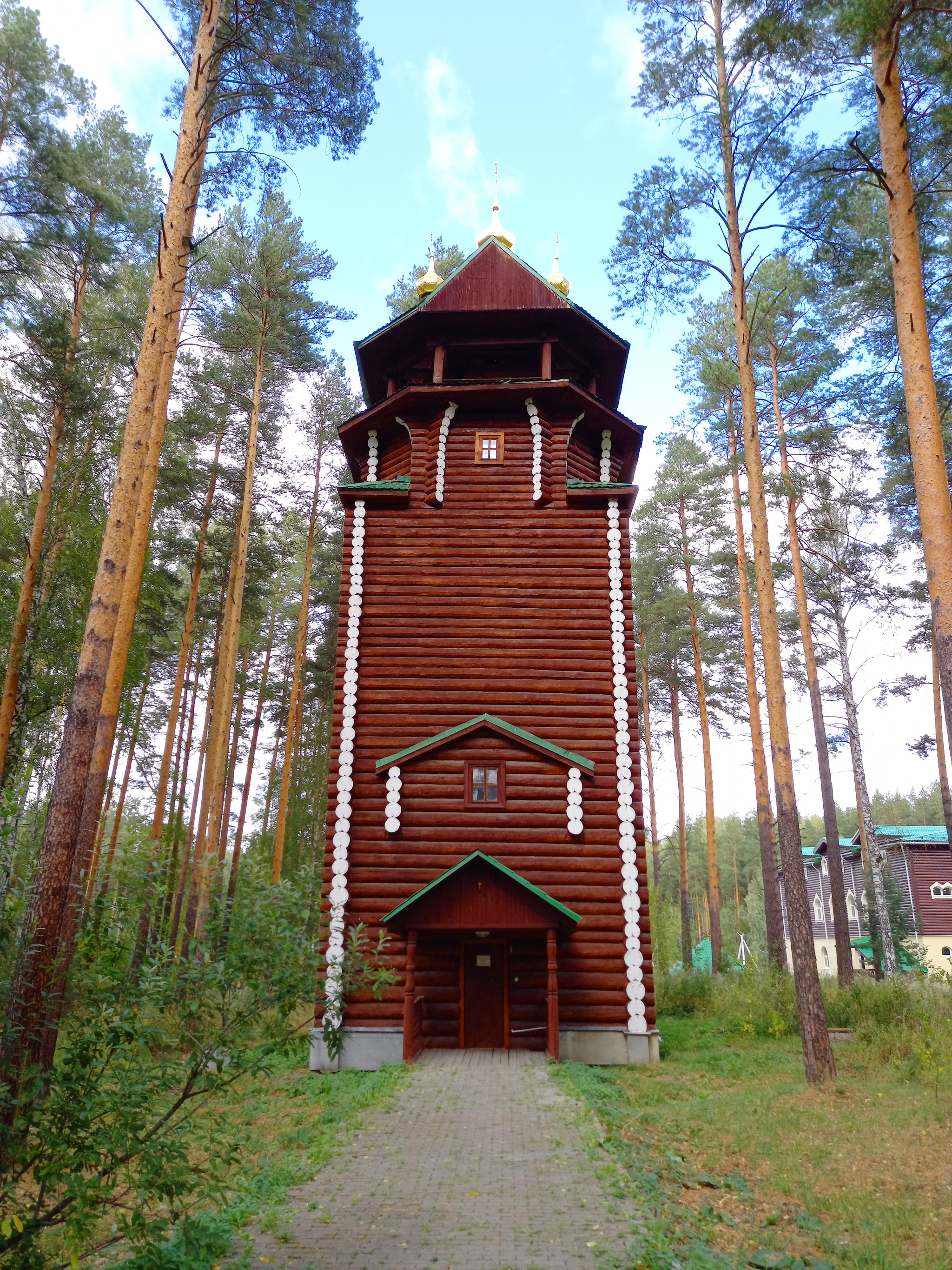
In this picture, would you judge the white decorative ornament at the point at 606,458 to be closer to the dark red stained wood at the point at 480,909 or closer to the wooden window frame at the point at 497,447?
the wooden window frame at the point at 497,447

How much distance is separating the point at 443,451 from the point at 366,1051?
10040mm

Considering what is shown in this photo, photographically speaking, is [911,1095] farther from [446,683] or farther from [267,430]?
[267,430]

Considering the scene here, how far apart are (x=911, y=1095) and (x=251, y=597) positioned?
17.5m

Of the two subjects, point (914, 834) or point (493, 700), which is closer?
point (493, 700)

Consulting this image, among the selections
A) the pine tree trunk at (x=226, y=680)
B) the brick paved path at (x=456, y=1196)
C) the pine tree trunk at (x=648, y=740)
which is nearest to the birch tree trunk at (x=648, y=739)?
the pine tree trunk at (x=648, y=740)

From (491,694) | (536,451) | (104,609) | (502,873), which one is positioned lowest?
(502,873)

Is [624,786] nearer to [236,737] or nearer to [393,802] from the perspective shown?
[393,802]

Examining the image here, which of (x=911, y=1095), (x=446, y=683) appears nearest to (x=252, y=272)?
(x=446, y=683)

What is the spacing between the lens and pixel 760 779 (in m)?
18.5

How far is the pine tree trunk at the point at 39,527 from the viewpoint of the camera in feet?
45.3

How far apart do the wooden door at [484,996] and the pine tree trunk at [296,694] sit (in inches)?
383

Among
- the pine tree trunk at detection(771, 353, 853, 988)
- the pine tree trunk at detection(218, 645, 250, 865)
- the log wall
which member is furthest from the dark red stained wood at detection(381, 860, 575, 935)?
the pine tree trunk at detection(218, 645, 250, 865)

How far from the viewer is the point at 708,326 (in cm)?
2088

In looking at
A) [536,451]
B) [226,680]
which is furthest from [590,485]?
[226,680]
